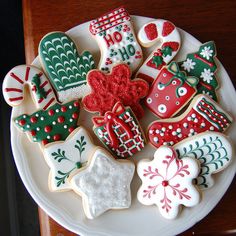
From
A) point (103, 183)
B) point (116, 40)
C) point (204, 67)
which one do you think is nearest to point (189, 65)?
point (204, 67)

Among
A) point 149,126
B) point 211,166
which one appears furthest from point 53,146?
point 211,166

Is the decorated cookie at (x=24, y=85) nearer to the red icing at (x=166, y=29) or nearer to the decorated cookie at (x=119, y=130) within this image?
the decorated cookie at (x=119, y=130)

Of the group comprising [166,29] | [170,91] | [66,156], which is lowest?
[66,156]

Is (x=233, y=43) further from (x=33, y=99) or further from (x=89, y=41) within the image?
(x=33, y=99)

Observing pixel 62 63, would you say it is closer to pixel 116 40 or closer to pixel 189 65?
pixel 116 40

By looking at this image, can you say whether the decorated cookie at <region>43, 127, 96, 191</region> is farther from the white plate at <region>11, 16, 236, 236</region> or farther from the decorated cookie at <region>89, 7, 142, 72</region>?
the decorated cookie at <region>89, 7, 142, 72</region>

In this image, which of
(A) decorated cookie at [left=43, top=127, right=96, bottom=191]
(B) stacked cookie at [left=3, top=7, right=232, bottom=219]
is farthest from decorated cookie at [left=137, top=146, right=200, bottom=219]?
(A) decorated cookie at [left=43, top=127, right=96, bottom=191]
